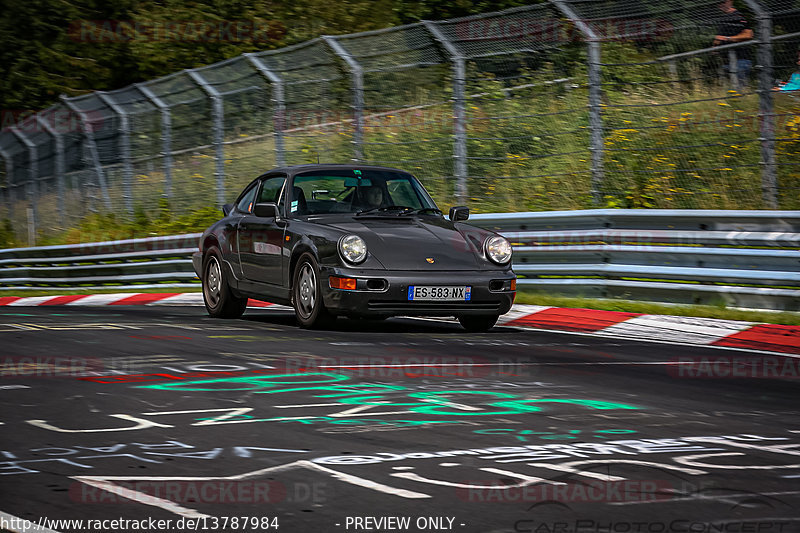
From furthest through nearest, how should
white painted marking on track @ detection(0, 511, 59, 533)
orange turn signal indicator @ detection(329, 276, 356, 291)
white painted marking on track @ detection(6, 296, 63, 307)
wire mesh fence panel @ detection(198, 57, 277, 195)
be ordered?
wire mesh fence panel @ detection(198, 57, 277, 195), white painted marking on track @ detection(6, 296, 63, 307), orange turn signal indicator @ detection(329, 276, 356, 291), white painted marking on track @ detection(0, 511, 59, 533)

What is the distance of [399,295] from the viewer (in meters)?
9.66

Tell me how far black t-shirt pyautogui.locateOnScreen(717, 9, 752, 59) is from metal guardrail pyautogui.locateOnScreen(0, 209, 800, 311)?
7.22 feet

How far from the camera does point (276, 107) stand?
17219 millimetres

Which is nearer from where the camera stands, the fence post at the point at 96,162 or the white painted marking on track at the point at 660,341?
the white painted marking on track at the point at 660,341

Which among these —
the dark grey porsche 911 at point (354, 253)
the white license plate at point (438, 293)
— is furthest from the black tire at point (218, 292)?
the white license plate at point (438, 293)

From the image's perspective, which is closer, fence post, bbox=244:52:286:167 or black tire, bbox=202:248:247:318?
black tire, bbox=202:248:247:318

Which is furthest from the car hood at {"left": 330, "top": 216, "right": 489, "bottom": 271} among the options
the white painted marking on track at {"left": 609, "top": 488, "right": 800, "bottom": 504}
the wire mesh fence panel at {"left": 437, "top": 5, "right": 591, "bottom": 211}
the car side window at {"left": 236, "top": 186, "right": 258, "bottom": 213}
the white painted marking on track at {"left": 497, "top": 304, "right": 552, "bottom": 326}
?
the white painted marking on track at {"left": 609, "top": 488, "right": 800, "bottom": 504}

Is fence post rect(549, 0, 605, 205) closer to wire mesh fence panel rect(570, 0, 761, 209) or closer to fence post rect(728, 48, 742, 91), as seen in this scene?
wire mesh fence panel rect(570, 0, 761, 209)

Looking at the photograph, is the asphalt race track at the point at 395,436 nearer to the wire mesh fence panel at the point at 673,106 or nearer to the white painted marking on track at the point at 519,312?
the white painted marking on track at the point at 519,312

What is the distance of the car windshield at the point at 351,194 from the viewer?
35.4 feet

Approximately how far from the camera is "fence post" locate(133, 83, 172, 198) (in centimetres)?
1923

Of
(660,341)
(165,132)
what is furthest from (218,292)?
(165,132)

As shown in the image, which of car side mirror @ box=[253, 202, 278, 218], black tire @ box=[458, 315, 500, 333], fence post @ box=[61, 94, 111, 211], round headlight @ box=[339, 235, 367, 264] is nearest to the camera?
round headlight @ box=[339, 235, 367, 264]

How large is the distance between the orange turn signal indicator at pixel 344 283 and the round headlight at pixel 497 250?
1.25 m
